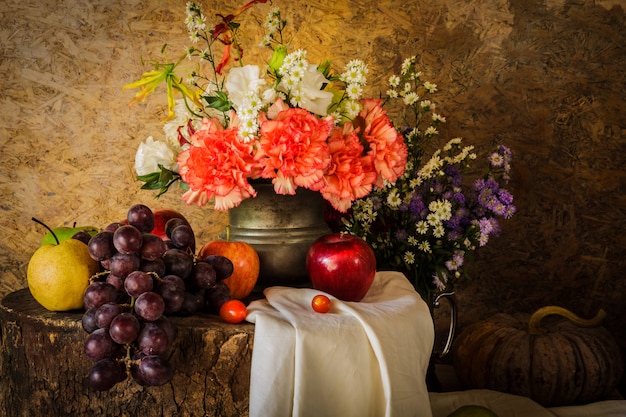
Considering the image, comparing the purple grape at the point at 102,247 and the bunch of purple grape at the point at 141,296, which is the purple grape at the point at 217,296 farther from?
the purple grape at the point at 102,247

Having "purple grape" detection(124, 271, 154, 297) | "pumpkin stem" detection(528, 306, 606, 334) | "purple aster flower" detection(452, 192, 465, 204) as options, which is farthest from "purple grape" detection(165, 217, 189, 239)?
"pumpkin stem" detection(528, 306, 606, 334)

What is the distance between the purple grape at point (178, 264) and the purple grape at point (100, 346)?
215mm

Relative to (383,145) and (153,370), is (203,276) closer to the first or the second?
(153,370)

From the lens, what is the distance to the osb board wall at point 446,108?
2.33 metres

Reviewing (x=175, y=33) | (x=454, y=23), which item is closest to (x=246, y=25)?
(x=175, y=33)

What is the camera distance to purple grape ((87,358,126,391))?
1.23 metres

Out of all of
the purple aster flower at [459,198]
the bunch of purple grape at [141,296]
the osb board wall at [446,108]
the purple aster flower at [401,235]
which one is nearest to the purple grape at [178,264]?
the bunch of purple grape at [141,296]

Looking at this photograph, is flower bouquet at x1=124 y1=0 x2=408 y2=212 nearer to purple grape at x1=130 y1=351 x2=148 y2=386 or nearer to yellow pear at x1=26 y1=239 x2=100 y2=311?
yellow pear at x1=26 y1=239 x2=100 y2=311

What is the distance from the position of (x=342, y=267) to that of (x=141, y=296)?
19.5 inches

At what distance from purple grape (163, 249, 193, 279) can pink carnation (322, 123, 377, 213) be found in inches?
15.0

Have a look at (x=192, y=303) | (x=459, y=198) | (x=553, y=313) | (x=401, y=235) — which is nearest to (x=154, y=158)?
(x=192, y=303)

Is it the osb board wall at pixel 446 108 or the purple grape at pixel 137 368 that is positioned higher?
the osb board wall at pixel 446 108

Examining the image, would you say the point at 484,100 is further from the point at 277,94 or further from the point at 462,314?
the point at 277,94

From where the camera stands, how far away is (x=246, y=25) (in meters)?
2.39
